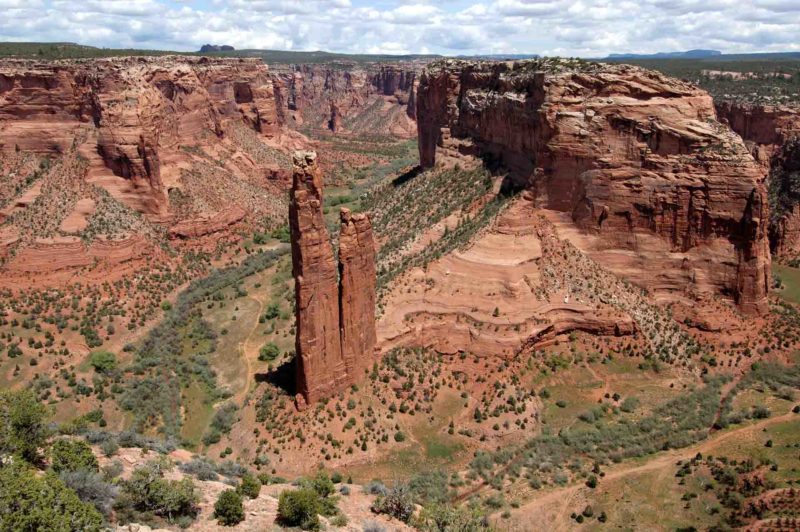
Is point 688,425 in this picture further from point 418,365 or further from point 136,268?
point 136,268

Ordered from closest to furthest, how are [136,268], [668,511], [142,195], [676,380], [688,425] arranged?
[668,511], [688,425], [676,380], [136,268], [142,195]

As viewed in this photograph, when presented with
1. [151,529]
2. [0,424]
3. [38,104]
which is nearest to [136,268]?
[38,104]

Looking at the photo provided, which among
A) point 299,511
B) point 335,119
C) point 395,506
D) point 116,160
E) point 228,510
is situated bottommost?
point 395,506

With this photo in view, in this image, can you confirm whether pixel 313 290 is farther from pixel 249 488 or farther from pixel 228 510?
pixel 228 510

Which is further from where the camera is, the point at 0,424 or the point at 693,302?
the point at 693,302

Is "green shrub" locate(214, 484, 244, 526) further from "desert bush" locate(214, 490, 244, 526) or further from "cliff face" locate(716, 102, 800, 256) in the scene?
"cliff face" locate(716, 102, 800, 256)

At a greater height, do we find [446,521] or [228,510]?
[228,510]

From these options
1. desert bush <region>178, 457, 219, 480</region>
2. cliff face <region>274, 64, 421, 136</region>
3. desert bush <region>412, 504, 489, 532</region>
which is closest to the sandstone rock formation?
desert bush <region>178, 457, 219, 480</region>

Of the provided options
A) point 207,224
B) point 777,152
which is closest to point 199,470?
point 207,224
